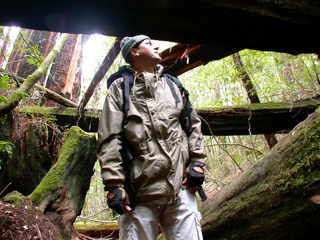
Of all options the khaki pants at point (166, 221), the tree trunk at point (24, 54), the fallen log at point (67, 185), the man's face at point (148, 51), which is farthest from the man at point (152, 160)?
the tree trunk at point (24, 54)

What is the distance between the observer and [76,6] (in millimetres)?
1079

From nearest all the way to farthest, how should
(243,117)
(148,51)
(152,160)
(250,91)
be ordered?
1. (152,160)
2. (148,51)
3. (243,117)
4. (250,91)

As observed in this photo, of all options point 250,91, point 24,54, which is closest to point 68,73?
point 24,54

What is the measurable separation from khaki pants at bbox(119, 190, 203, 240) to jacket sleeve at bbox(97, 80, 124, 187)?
348 millimetres

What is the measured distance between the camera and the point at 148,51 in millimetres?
2648

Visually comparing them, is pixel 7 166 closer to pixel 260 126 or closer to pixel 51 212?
pixel 51 212

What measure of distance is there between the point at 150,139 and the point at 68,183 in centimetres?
135

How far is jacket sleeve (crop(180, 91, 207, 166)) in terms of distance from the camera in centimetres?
231

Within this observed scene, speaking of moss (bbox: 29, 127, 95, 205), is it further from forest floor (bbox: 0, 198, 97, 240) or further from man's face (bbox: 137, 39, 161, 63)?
man's face (bbox: 137, 39, 161, 63)

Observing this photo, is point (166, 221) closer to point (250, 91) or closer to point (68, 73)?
point (250, 91)

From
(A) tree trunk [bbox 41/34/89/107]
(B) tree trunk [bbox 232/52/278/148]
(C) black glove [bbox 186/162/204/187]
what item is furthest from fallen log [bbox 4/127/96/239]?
(B) tree trunk [bbox 232/52/278/148]

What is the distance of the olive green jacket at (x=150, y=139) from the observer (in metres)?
2.02

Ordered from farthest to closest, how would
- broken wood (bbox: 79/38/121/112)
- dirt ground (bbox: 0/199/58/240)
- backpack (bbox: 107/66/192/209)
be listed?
broken wood (bbox: 79/38/121/112), backpack (bbox: 107/66/192/209), dirt ground (bbox: 0/199/58/240)

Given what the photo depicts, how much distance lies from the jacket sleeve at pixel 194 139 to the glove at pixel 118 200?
0.77 metres
